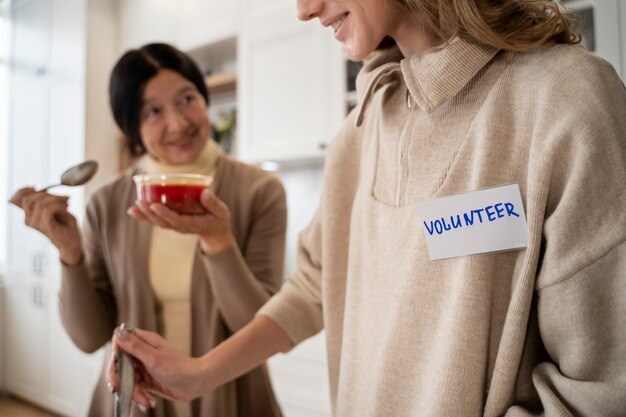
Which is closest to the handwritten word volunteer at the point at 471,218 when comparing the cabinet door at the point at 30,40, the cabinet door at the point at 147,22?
the cabinet door at the point at 147,22

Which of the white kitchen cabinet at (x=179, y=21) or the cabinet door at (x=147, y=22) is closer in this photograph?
the white kitchen cabinet at (x=179, y=21)

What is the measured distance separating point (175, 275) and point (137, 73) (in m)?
0.51

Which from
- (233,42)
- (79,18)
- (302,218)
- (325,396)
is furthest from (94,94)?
(325,396)

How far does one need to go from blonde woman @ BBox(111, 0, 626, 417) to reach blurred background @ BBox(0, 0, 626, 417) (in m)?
1.61

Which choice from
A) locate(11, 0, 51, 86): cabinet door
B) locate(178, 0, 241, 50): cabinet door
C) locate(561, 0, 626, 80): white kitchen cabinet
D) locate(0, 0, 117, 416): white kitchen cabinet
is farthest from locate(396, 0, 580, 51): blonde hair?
locate(11, 0, 51, 86): cabinet door

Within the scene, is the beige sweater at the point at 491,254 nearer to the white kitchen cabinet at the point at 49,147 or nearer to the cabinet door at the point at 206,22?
the cabinet door at the point at 206,22

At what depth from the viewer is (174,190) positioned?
2.96 feet

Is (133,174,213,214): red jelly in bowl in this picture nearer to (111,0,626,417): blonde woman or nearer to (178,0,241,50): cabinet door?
(111,0,626,417): blonde woman

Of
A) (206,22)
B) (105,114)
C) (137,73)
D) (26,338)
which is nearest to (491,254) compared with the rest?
(137,73)

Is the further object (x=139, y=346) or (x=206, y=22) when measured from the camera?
(x=206, y=22)

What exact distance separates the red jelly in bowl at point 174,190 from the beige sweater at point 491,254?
1.11 feet

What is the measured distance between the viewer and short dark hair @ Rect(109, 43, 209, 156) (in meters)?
1.18

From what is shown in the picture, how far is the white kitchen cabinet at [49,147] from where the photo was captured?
313cm

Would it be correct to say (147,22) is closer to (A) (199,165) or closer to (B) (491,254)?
(A) (199,165)
